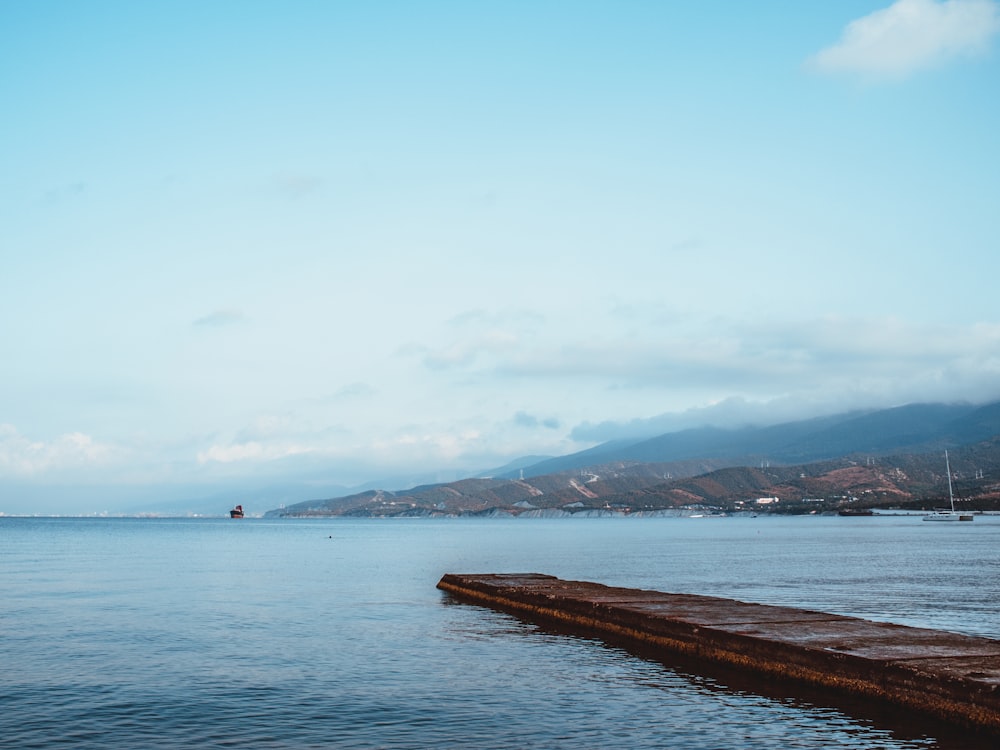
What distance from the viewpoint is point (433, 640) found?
94.9 feet

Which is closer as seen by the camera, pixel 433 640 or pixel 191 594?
pixel 433 640

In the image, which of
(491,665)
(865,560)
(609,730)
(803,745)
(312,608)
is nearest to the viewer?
(803,745)

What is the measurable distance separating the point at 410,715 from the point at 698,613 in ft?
46.0

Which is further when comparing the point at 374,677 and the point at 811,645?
the point at 374,677

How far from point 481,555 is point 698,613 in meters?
68.3

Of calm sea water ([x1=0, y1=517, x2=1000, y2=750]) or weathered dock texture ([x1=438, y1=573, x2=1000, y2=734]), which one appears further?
weathered dock texture ([x1=438, y1=573, x2=1000, y2=734])

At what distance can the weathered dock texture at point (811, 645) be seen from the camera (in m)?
17.2

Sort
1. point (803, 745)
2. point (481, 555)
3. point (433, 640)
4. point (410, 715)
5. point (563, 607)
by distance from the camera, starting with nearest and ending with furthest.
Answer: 1. point (803, 745)
2. point (410, 715)
3. point (433, 640)
4. point (563, 607)
5. point (481, 555)

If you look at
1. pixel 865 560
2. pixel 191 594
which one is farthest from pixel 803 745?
pixel 865 560

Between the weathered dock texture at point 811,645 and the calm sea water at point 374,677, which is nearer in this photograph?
the calm sea water at point 374,677

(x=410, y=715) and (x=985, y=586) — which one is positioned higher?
(x=410, y=715)

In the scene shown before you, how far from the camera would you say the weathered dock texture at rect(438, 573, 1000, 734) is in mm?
17203

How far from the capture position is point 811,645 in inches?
851

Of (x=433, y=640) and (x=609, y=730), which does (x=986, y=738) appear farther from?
(x=433, y=640)
